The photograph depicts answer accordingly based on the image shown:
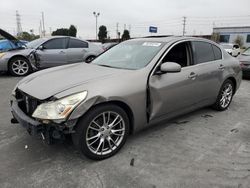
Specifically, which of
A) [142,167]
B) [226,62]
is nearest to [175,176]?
[142,167]

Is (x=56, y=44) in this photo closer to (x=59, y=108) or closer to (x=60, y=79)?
(x=60, y=79)

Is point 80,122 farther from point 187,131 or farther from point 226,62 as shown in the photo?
point 226,62

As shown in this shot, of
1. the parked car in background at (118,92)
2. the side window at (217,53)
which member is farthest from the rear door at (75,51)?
the side window at (217,53)

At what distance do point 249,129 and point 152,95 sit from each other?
6.44ft

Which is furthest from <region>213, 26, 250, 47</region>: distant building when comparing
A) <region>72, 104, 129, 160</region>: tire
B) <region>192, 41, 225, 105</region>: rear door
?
<region>72, 104, 129, 160</region>: tire

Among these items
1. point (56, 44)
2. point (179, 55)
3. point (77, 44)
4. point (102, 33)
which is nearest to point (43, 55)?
point (56, 44)

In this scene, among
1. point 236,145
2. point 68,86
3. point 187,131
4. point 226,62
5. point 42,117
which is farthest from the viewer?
point 226,62

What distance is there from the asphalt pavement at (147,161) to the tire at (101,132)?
0.45ft

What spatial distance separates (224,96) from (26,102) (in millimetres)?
3762

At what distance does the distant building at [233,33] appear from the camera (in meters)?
51.8

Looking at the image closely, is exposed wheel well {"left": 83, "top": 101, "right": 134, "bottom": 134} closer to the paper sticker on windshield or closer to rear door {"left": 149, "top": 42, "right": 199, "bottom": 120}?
rear door {"left": 149, "top": 42, "right": 199, "bottom": 120}

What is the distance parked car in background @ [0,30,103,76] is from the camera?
8.13m

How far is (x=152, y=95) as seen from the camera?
126 inches

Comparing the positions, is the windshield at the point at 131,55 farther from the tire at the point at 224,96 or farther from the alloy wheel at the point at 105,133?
the tire at the point at 224,96
